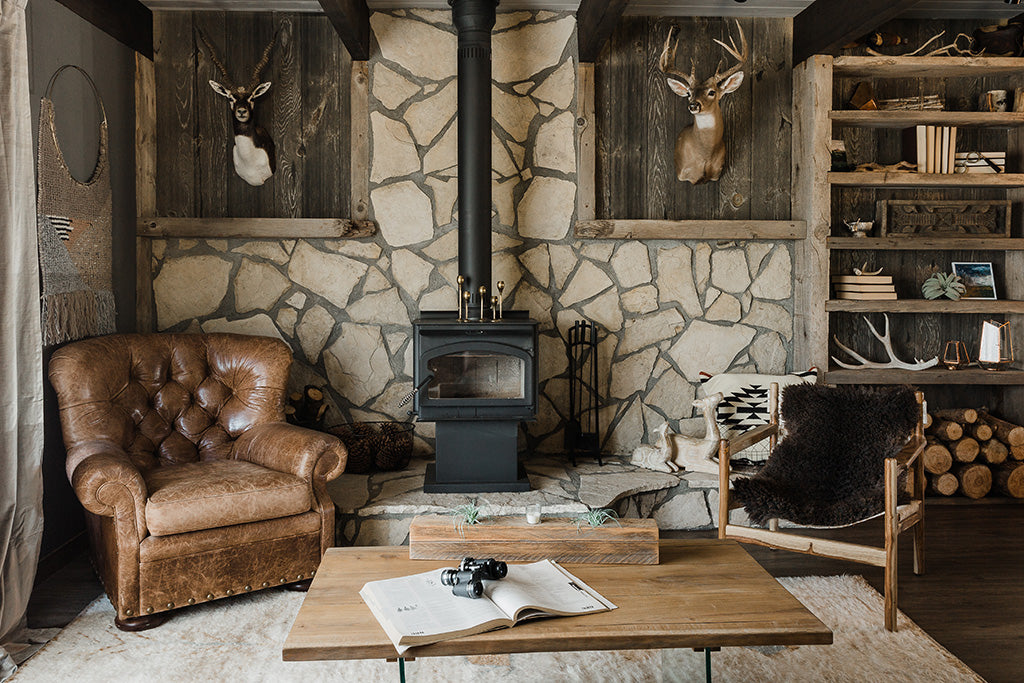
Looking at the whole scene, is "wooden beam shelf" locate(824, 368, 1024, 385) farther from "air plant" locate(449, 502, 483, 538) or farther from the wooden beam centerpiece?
"air plant" locate(449, 502, 483, 538)

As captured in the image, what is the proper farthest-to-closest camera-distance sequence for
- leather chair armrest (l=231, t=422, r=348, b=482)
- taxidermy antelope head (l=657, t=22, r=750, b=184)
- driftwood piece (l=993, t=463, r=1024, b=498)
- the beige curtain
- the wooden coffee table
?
driftwood piece (l=993, t=463, r=1024, b=498)
taxidermy antelope head (l=657, t=22, r=750, b=184)
leather chair armrest (l=231, t=422, r=348, b=482)
the beige curtain
the wooden coffee table

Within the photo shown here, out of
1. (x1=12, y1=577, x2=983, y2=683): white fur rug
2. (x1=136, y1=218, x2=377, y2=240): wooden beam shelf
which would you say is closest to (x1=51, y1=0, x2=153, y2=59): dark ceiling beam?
(x1=136, y1=218, x2=377, y2=240): wooden beam shelf

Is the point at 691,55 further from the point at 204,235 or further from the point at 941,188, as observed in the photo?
the point at 204,235

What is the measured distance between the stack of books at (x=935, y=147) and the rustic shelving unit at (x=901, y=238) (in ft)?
0.21

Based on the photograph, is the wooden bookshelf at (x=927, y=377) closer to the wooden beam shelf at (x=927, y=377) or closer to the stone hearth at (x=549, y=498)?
the wooden beam shelf at (x=927, y=377)

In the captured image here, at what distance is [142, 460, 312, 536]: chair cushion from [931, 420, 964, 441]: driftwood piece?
10.9 ft

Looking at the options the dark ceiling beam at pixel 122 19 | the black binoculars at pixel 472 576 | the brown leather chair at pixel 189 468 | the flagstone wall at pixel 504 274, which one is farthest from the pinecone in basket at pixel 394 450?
the dark ceiling beam at pixel 122 19

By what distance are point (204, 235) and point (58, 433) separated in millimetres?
1289

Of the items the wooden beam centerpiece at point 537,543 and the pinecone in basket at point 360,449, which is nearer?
the wooden beam centerpiece at point 537,543

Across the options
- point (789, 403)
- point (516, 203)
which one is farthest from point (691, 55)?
point (789, 403)

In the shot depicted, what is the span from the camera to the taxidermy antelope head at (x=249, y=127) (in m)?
4.10

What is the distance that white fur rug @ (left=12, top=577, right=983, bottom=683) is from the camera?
7.72 feet

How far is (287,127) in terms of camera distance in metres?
4.27

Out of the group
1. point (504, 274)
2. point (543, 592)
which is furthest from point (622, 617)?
point (504, 274)
